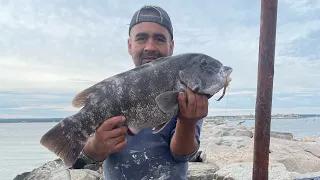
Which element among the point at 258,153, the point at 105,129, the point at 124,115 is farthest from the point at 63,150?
the point at 258,153

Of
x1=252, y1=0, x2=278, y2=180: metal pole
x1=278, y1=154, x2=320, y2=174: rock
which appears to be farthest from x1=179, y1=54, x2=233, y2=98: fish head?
x1=278, y1=154, x2=320, y2=174: rock

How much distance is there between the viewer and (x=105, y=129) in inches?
109

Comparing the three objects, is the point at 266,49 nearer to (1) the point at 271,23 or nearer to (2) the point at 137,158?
(1) the point at 271,23

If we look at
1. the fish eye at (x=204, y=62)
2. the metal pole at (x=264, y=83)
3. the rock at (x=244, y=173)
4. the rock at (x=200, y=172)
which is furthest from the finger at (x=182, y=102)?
the rock at (x=200, y=172)

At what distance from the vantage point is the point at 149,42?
130 inches

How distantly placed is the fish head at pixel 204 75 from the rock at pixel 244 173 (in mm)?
4026

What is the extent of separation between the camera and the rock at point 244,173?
21.2ft

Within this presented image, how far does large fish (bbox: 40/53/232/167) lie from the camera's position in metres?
2.80

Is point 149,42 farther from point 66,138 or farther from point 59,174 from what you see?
point 59,174

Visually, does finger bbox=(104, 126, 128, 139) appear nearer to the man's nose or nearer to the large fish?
the large fish

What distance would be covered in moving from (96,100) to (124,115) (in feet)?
0.83

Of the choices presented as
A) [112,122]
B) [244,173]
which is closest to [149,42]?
[112,122]

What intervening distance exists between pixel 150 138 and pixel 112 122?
0.61 m

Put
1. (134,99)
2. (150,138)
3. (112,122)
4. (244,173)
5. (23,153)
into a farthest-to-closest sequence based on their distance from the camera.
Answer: (23,153) < (244,173) < (150,138) < (134,99) < (112,122)
